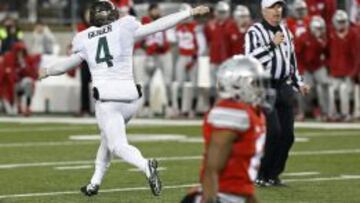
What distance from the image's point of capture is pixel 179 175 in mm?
12734

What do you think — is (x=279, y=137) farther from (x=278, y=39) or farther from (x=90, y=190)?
(x=90, y=190)

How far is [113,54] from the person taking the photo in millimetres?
10695

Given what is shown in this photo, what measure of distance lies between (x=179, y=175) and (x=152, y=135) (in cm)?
569

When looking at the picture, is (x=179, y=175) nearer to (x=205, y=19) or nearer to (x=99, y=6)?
(x=99, y=6)

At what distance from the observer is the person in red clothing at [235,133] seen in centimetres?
631

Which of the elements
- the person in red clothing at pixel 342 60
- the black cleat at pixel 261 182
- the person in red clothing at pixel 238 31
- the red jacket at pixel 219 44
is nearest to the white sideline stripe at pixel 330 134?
the person in red clothing at pixel 342 60

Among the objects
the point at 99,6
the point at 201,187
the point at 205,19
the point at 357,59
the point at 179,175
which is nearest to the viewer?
the point at 201,187

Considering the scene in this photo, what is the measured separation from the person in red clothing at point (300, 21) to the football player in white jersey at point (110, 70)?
10687mm

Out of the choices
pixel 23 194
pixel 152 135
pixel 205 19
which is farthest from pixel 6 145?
pixel 205 19

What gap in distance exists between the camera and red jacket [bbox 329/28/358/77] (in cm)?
2105

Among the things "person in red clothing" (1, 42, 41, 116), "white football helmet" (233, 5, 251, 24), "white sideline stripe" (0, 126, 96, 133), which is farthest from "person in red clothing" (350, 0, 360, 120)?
"person in red clothing" (1, 42, 41, 116)

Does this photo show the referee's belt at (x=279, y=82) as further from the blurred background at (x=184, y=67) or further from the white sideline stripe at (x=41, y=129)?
the blurred background at (x=184, y=67)

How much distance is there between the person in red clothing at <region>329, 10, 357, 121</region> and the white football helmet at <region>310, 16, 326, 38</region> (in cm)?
19

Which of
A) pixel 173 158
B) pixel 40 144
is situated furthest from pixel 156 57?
pixel 173 158
